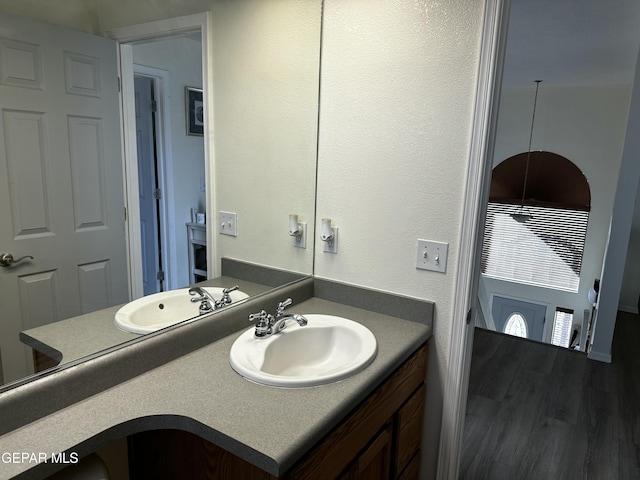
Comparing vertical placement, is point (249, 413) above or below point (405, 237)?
below

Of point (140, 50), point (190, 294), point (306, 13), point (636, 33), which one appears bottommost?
point (190, 294)

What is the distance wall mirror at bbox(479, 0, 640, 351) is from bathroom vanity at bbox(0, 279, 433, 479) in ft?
11.9

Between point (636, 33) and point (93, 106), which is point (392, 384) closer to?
point (93, 106)

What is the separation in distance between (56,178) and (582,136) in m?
6.07

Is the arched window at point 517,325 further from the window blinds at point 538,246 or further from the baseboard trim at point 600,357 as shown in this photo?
the baseboard trim at point 600,357

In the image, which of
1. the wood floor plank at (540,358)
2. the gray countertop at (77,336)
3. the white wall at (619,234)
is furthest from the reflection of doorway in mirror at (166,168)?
the white wall at (619,234)

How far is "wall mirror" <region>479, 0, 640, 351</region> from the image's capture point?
15.3 feet

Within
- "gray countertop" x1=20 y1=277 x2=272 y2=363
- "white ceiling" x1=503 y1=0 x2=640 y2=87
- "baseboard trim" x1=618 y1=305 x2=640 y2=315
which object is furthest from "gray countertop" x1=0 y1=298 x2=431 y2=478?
"baseboard trim" x1=618 y1=305 x2=640 y2=315

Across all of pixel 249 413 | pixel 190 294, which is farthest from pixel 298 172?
pixel 249 413

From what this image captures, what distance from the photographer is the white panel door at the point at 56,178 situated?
3.11 feet

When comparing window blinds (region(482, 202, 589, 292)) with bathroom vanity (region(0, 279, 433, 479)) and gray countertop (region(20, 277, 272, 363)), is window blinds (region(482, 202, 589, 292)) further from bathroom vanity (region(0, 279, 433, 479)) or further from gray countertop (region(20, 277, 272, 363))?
gray countertop (region(20, 277, 272, 363))

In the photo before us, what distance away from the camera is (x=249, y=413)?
3.44 feet

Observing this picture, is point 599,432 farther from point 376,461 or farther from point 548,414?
point 376,461

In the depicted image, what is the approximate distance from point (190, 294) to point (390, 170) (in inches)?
34.8
